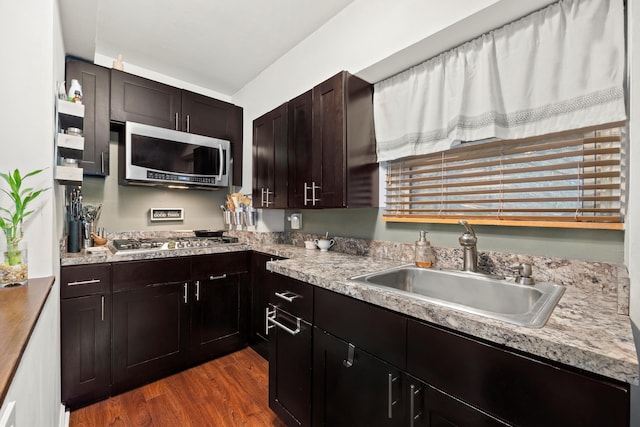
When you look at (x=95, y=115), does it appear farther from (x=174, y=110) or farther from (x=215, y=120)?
(x=215, y=120)

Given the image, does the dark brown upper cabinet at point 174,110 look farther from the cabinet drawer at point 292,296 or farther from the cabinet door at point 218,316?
the cabinet drawer at point 292,296

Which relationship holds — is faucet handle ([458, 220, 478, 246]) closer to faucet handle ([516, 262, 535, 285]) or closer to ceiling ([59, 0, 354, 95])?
faucet handle ([516, 262, 535, 285])

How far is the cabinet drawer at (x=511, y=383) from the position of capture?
0.63 meters

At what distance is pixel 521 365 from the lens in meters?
0.72

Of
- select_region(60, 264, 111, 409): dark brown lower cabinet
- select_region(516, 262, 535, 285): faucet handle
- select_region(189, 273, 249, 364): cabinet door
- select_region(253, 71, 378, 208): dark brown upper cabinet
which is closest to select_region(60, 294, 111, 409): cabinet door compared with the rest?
select_region(60, 264, 111, 409): dark brown lower cabinet

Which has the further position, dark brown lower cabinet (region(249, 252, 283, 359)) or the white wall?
dark brown lower cabinet (region(249, 252, 283, 359))

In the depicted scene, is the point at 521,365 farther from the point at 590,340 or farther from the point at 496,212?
the point at 496,212

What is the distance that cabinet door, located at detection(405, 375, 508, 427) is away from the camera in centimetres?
80

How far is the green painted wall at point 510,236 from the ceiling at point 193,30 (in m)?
1.47

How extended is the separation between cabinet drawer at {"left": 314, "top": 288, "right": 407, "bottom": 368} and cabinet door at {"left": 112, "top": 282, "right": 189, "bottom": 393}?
1.34 meters

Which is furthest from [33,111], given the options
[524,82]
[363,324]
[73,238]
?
[524,82]

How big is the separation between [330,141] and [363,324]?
116 cm

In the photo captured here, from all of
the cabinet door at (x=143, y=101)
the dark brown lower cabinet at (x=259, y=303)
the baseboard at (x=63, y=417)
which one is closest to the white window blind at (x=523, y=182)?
the dark brown lower cabinet at (x=259, y=303)

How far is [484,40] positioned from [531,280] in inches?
45.7
